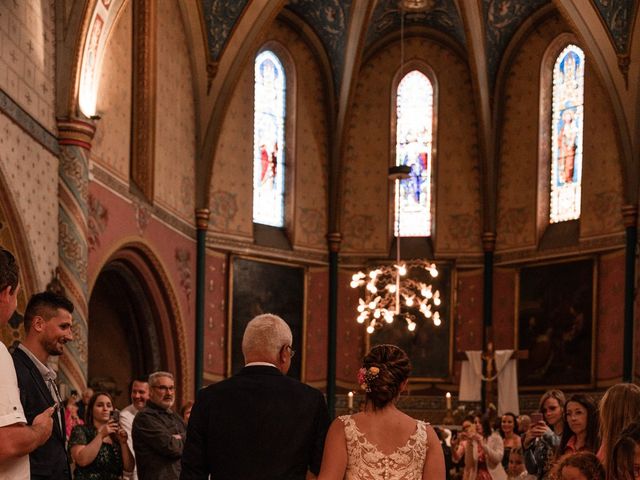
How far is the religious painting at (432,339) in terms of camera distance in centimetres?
2069

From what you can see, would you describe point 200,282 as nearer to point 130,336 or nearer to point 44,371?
point 130,336

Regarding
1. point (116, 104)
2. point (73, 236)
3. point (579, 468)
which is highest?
point (116, 104)

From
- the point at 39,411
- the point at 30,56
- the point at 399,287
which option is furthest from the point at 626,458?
the point at 399,287

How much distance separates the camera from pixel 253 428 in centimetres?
490

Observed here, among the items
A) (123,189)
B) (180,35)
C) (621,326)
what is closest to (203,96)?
(180,35)

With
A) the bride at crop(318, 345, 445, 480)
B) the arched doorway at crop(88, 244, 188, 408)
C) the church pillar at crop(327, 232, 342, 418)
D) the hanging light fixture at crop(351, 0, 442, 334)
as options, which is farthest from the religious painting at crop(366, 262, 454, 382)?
the bride at crop(318, 345, 445, 480)

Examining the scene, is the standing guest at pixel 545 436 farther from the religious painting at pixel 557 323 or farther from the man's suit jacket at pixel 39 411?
the religious painting at pixel 557 323

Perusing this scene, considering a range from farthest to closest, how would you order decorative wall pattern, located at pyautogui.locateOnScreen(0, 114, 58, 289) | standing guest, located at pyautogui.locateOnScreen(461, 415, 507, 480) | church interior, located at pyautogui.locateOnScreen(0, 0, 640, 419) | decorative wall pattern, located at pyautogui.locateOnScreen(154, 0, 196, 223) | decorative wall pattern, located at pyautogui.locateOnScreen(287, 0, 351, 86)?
1. decorative wall pattern, located at pyautogui.locateOnScreen(287, 0, 351, 86)
2. church interior, located at pyautogui.locateOnScreen(0, 0, 640, 419)
3. decorative wall pattern, located at pyautogui.locateOnScreen(154, 0, 196, 223)
4. decorative wall pattern, located at pyautogui.locateOnScreen(0, 114, 58, 289)
5. standing guest, located at pyautogui.locateOnScreen(461, 415, 507, 480)

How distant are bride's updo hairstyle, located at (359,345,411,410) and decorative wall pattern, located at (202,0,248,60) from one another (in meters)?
14.0

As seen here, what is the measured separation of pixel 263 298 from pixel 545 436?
12.7m

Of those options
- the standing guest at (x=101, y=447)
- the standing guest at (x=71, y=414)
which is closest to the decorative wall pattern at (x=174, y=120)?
the standing guest at (x=71, y=414)

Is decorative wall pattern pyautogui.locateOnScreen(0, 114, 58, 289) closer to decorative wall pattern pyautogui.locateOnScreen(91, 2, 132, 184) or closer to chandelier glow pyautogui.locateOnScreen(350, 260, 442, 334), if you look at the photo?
decorative wall pattern pyautogui.locateOnScreen(91, 2, 132, 184)

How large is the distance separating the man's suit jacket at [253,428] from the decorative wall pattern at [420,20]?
53.9 ft

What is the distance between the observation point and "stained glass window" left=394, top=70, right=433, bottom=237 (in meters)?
21.5
